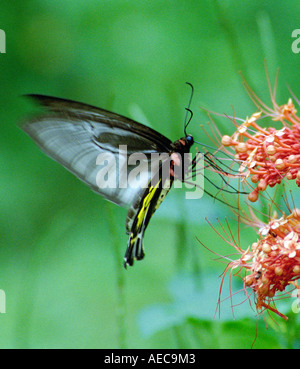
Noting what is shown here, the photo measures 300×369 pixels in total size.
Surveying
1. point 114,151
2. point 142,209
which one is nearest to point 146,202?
point 142,209

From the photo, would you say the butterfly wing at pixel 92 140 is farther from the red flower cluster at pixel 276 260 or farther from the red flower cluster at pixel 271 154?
the red flower cluster at pixel 276 260

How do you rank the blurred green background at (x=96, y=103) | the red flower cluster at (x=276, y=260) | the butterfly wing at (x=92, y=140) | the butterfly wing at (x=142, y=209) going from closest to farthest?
the red flower cluster at (x=276, y=260), the butterfly wing at (x=92, y=140), the butterfly wing at (x=142, y=209), the blurred green background at (x=96, y=103)

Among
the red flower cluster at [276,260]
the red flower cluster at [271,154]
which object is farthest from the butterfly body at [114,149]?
the red flower cluster at [276,260]

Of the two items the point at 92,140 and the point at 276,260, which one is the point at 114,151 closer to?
the point at 92,140

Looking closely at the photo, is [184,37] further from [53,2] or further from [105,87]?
[53,2]

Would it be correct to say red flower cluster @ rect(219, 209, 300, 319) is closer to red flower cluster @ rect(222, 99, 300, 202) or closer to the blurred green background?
red flower cluster @ rect(222, 99, 300, 202)

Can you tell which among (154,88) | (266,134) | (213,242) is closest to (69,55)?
(154,88)
